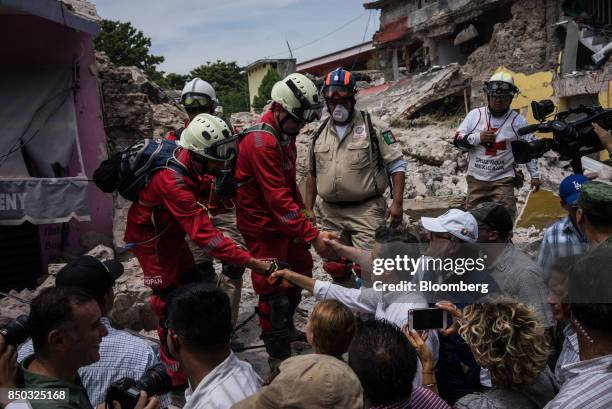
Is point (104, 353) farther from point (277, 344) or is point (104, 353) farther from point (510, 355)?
point (277, 344)

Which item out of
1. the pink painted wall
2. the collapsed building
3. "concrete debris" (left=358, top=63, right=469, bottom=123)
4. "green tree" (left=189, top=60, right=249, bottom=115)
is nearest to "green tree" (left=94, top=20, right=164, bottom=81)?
"green tree" (left=189, top=60, right=249, bottom=115)

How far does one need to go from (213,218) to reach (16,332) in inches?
114

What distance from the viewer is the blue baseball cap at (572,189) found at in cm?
347

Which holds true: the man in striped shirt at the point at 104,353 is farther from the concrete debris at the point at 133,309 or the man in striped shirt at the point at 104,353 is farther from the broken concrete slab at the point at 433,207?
the broken concrete slab at the point at 433,207

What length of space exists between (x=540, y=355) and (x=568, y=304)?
23cm

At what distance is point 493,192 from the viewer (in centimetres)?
571

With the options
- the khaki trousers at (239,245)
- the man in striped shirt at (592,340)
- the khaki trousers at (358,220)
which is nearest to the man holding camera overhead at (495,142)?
the khaki trousers at (358,220)

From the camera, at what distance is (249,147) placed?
4160mm

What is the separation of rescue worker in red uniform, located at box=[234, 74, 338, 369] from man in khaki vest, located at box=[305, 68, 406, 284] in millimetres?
504

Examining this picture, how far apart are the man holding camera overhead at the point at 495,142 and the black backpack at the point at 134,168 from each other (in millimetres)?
3208

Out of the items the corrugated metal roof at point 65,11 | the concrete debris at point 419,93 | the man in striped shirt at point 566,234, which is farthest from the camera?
the concrete debris at point 419,93

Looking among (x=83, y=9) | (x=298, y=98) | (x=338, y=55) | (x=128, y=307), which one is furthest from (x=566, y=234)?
(x=338, y=55)

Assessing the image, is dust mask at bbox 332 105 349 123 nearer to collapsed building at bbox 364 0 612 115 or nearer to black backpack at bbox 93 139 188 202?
black backpack at bbox 93 139 188 202

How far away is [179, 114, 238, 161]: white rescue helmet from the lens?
12.7 feet
